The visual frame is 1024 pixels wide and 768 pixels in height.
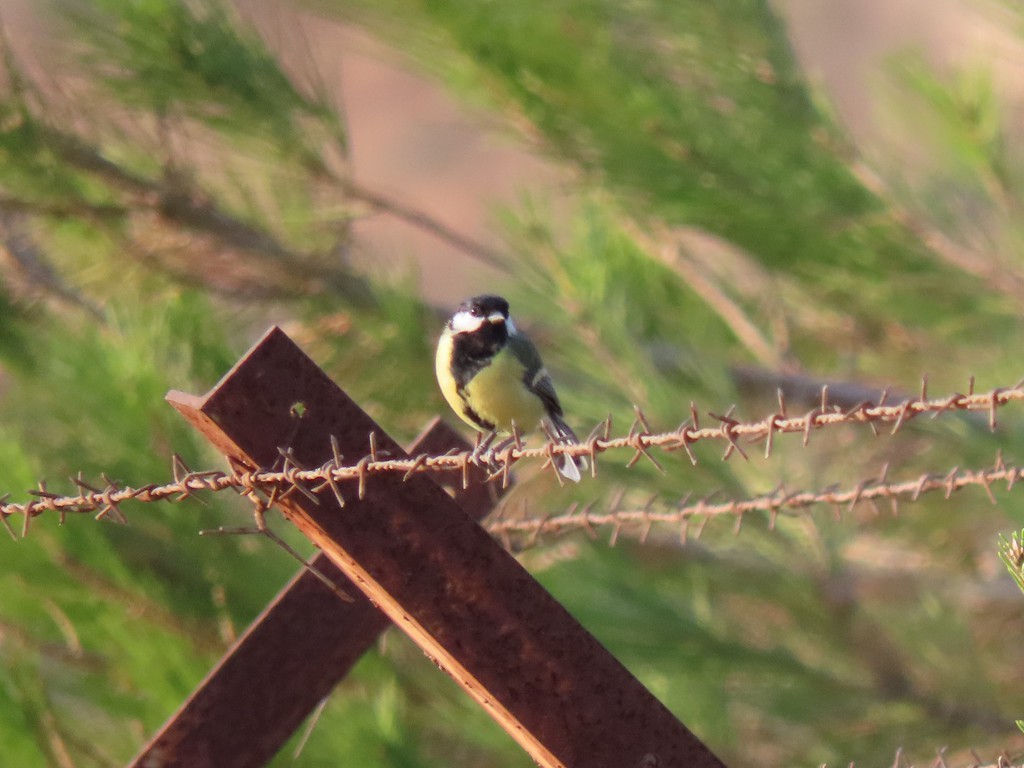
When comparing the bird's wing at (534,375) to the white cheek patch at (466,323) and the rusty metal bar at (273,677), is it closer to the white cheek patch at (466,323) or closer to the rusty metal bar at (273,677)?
the white cheek patch at (466,323)

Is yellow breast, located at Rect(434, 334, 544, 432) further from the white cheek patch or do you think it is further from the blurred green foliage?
the blurred green foliage

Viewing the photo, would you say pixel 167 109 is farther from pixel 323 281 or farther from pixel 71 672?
pixel 71 672

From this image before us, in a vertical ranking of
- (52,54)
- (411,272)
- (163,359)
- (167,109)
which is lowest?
(411,272)

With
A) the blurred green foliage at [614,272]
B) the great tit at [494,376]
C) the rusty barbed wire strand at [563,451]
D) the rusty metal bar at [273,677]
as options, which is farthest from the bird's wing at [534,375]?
the rusty barbed wire strand at [563,451]

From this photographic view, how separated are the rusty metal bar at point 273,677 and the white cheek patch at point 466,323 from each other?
0.68m

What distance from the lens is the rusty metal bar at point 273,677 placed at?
1.36m

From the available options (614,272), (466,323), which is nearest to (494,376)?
(466,323)

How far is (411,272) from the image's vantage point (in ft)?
9.02

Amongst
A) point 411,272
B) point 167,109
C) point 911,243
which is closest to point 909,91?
point 911,243

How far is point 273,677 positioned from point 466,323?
90cm

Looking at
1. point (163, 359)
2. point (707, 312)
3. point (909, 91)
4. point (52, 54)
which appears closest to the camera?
point (163, 359)

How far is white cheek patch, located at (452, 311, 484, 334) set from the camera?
216cm

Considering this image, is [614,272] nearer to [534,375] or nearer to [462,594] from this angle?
[534,375]

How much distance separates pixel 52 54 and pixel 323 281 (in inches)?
26.8
